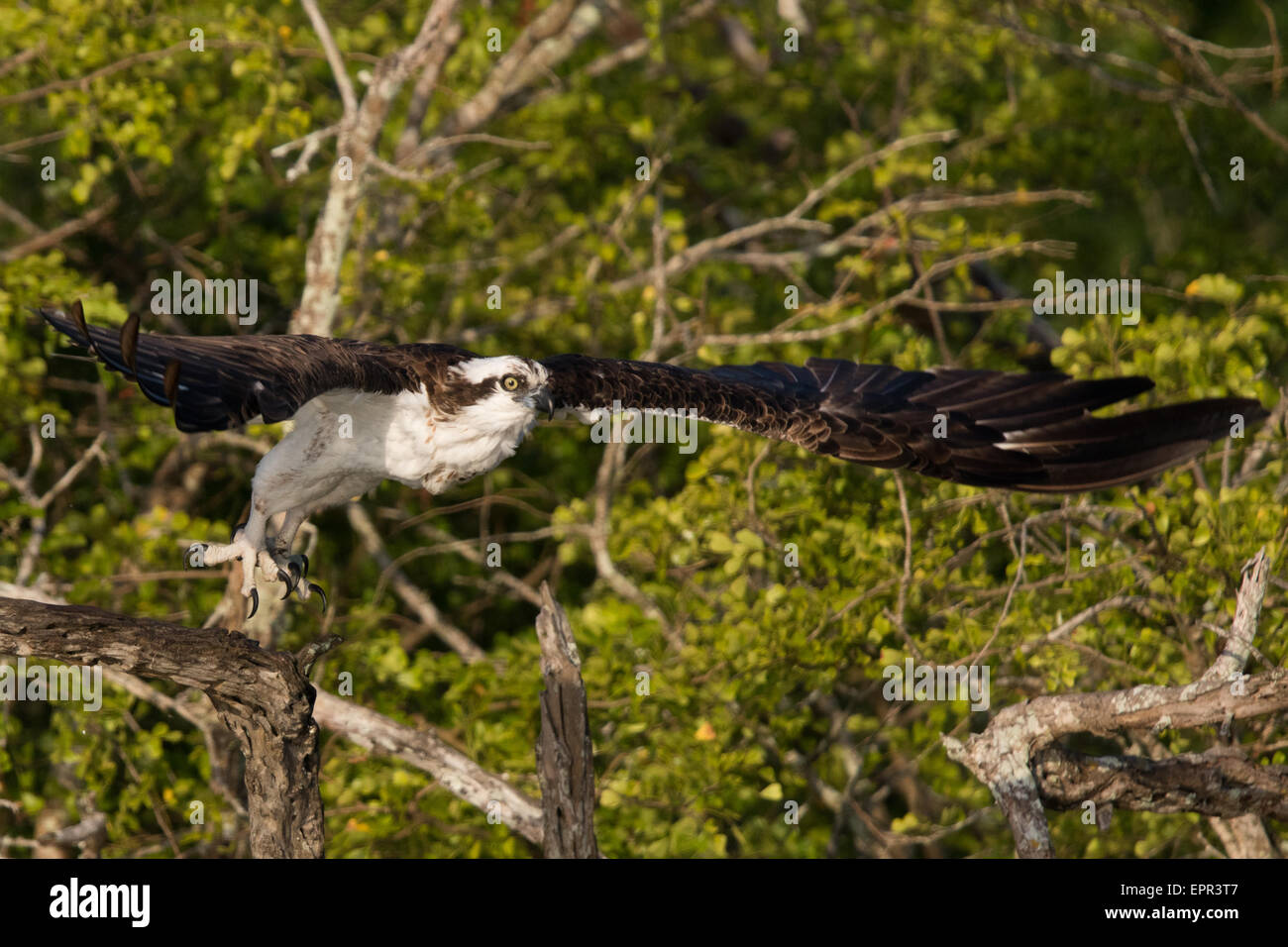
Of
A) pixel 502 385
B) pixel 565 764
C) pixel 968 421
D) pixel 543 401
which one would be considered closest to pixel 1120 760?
pixel 565 764

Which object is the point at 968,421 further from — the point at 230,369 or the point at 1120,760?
the point at 230,369

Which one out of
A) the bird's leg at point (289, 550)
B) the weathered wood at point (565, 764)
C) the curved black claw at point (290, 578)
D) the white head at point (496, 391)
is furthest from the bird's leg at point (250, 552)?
the weathered wood at point (565, 764)

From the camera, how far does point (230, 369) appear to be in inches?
253

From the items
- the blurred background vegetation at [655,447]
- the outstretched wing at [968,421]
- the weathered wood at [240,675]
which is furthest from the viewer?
the blurred background vegetation at [655,447]

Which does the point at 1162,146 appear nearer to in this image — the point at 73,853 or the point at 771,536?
the point at 771,536

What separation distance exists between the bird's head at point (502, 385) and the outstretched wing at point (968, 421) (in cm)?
52

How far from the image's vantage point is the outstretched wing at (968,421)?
9.09 meters

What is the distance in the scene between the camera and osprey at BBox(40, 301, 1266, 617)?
793cm

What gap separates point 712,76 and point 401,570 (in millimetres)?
6843

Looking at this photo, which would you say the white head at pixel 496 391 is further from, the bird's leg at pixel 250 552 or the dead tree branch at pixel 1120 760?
the dead tree branch at pixel 1120 760

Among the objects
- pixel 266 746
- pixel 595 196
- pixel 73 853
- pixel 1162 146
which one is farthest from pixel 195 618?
pixel 1162 146

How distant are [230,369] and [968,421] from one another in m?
5.46

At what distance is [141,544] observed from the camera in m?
10.3

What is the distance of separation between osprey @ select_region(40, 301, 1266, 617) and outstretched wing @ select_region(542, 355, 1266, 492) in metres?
0.01
